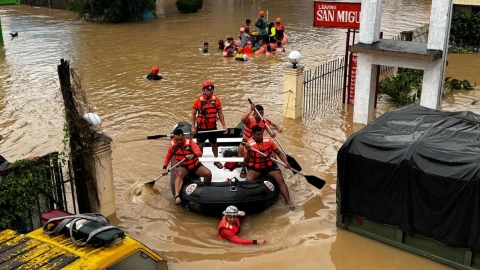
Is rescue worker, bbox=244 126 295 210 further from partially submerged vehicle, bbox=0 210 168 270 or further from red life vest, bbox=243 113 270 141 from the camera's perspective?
partially submerged vehicle, bbox=0 210 168 270

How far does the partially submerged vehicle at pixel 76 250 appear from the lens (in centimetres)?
504

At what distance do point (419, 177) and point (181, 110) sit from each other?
9.55m

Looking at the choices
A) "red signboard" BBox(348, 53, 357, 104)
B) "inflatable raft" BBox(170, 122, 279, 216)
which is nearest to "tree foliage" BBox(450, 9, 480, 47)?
"red signboard" BBox(348, 53, 357, 104)

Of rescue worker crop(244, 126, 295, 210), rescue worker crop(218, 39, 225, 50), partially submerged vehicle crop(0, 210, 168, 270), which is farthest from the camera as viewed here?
rescue worker crop(218, 39, 225, 50)

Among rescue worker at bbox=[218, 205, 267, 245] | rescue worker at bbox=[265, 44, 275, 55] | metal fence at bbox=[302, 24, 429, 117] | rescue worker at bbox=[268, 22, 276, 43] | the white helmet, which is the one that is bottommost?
rescue worker at bbox=[218, 205, 267, 245]

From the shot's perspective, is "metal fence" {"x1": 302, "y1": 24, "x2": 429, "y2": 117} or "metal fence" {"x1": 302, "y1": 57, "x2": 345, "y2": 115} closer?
"metal fence" {"x1": 302, "y1": 24, "x2": 429, "y2": 117}

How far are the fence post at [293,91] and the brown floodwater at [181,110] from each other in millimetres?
311

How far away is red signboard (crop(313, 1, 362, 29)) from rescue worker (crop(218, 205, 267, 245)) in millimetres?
7975

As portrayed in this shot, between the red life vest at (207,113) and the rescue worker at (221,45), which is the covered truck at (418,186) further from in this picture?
the rescue worker at (221,45)

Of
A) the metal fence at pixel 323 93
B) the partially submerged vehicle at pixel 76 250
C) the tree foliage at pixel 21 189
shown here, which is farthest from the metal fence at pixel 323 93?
the partially submerged vehicle at pixel 76 250

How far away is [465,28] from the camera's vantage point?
24094 millimetres

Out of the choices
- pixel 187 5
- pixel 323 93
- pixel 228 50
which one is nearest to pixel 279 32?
pixel 228 50

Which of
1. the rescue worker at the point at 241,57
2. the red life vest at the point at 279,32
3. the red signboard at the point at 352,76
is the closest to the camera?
the red signboard at the point at 352,76

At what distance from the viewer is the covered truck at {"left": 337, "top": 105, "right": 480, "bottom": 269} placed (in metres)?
Result: 7.19
